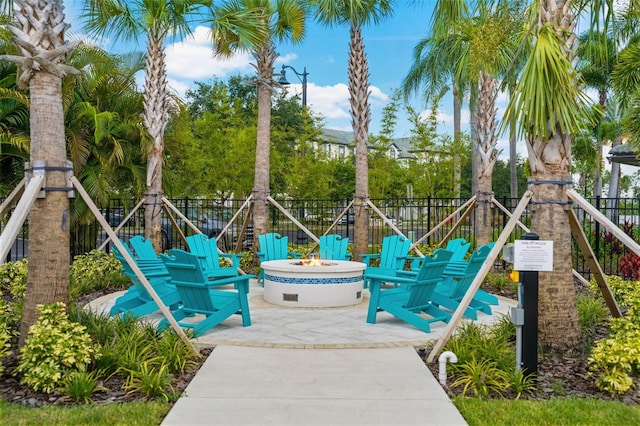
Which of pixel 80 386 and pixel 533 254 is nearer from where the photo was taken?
pixel 80 386

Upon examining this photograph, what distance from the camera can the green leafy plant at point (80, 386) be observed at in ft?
14.8

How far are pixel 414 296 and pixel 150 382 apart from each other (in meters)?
3.80

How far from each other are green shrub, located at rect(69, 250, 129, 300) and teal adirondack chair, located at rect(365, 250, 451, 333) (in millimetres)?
5291

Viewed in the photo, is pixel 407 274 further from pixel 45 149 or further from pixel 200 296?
pixel 45 149

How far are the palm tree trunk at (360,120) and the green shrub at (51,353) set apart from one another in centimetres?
846

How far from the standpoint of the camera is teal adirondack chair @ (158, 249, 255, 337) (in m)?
6.58

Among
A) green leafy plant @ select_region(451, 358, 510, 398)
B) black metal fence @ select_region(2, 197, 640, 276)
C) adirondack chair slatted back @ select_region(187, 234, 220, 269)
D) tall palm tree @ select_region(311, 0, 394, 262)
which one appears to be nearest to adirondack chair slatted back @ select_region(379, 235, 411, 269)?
tall palm tree @ select_region(311, 0, 394, 262)

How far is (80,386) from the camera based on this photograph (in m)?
4.51

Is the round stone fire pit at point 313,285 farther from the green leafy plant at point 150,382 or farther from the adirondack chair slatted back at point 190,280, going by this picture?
the green leafy plant at point 150,382

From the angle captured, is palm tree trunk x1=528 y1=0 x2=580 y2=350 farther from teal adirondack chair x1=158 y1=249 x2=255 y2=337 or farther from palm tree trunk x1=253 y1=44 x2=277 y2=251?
palm tree trunk x1=253 y1=44 x2=277 y2=251

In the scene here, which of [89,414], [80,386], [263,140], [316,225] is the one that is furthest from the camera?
[316,225]

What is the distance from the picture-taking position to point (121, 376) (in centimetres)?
504

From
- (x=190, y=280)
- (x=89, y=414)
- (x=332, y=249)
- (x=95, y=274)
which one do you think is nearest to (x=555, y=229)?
(x=190, y=280)

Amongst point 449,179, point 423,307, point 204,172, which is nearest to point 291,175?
point 204,172
